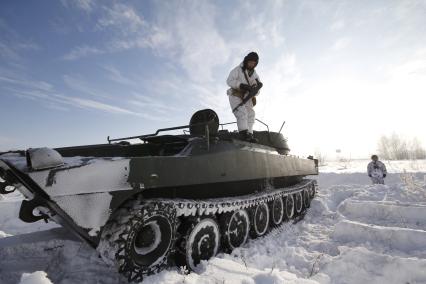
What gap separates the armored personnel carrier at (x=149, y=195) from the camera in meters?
2.99

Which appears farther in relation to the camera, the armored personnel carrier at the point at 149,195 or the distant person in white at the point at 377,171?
the distant person in white at the point at 377,171

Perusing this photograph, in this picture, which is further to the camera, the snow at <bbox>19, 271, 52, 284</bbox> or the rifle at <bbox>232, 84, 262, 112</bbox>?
the rifle at <bbox>232, 84, 262, 112</bbox>

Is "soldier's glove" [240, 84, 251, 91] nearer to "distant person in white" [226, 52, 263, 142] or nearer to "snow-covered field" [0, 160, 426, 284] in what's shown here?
"distant person in white" [226, 52, 263, 142]

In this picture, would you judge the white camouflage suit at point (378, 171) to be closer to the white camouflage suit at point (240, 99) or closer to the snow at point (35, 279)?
the white camouflage suit at point (240, 99)

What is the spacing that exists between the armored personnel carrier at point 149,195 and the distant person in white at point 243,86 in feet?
2.18

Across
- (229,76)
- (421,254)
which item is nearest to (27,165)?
(229,76)

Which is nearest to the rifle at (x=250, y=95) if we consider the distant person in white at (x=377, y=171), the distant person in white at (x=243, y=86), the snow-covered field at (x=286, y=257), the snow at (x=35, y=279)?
the distant person in white at (x=243, y=86)

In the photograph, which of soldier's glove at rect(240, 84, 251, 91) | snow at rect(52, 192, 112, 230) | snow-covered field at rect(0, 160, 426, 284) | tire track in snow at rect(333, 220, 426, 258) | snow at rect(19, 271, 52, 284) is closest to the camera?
snow at rect(19, 271, 52, 284)

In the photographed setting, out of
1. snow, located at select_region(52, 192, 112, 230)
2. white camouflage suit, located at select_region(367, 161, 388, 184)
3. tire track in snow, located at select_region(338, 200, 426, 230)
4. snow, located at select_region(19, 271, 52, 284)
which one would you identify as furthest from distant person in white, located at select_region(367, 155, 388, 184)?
snow, located at select_region(19, 271, 52, 284)

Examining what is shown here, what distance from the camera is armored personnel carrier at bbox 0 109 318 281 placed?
2.99 m

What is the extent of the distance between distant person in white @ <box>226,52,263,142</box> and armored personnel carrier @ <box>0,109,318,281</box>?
2.18 ft

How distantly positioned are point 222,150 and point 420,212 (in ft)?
16.4

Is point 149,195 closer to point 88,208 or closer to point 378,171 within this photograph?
point 88,208

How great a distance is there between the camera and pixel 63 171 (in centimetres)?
294
